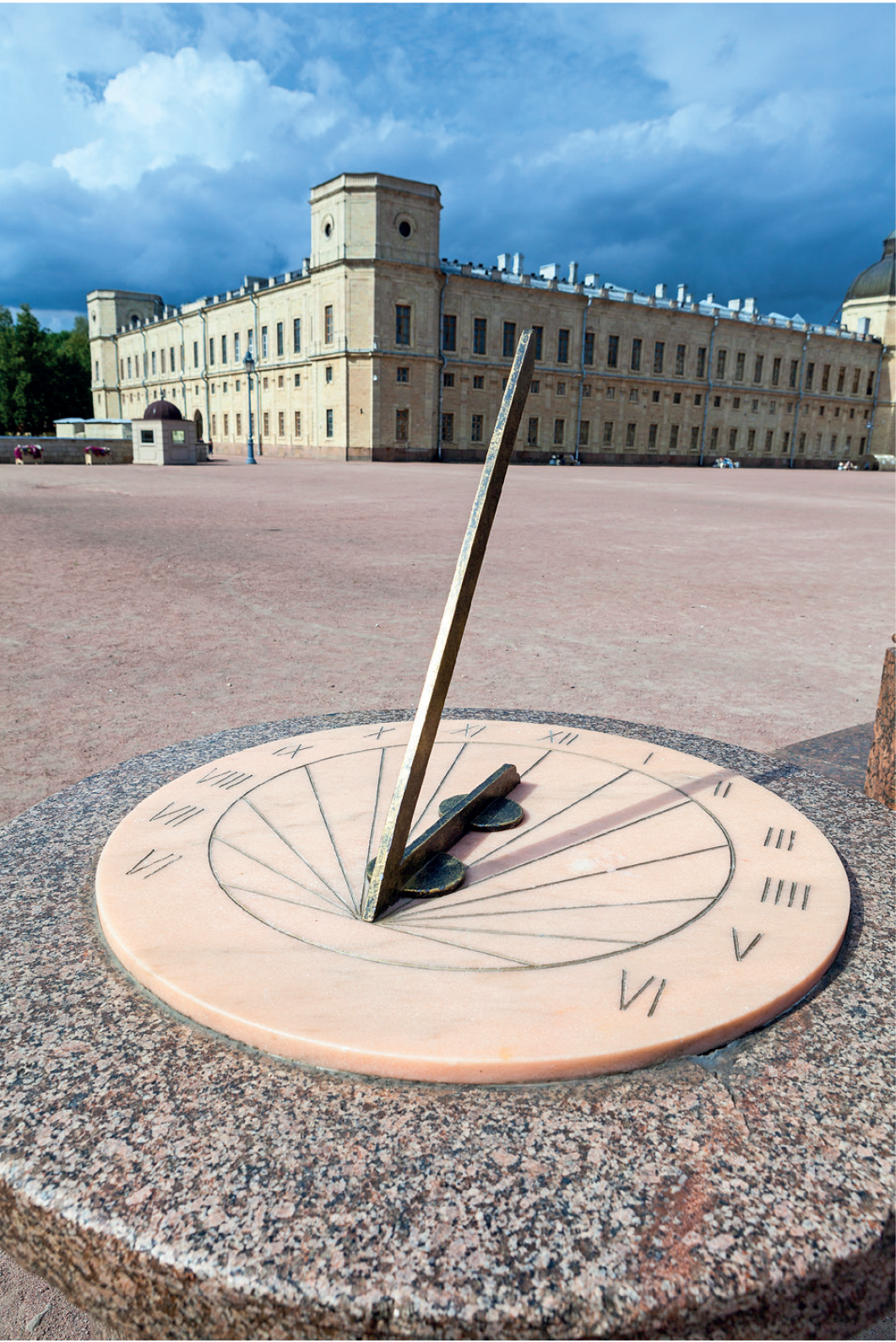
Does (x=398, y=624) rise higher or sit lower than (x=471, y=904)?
lower

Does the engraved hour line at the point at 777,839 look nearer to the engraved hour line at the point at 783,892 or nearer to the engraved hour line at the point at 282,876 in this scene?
the engraved hour line at the point at 783,892

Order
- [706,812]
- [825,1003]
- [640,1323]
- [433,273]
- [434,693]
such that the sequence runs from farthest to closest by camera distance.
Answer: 1. [433,273]
2. [706,812]
3. [434,693]
4. [825,1003]
5. [640,1323]

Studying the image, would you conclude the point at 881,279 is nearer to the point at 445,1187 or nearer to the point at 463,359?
the point at 463,359

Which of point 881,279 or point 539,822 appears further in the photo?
point 881,279

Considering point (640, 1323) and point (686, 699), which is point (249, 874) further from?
point (686, 699)

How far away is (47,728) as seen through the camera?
431 cm

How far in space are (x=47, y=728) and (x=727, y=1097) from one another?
378cm

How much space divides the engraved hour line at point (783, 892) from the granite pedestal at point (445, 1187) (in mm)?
280

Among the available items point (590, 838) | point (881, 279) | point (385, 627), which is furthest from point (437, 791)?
point (881, 279)

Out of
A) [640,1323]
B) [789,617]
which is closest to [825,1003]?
[640,1323]

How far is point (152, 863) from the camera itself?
6.89ft

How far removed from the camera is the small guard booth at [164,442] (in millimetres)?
36688

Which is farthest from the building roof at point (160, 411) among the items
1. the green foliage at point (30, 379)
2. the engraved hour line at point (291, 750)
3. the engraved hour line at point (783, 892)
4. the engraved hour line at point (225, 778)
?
the engraved hour line at point (783, 892)

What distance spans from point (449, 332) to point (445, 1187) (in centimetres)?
5252
